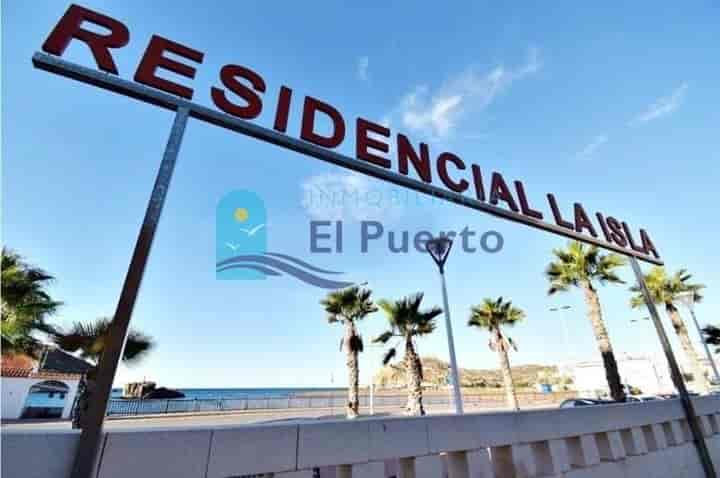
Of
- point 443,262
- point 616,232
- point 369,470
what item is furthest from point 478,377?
point 369,470

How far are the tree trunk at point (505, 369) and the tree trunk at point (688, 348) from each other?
37.1 ft

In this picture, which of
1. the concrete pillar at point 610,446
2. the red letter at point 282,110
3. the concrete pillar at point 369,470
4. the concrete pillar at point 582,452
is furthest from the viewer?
the red letter at point 282,110

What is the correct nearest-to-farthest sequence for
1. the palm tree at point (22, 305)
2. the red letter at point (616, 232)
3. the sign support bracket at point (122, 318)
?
the sign support bracket at point (122, 318) → the red letter at point (616, 232) → the palm tree at point (22, 305)

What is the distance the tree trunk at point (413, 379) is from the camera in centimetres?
1401

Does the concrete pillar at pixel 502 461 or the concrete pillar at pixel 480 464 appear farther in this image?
the concrete pillar at pixel 502 461

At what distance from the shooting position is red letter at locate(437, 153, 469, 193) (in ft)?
13.4

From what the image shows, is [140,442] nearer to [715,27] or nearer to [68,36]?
[68,36]

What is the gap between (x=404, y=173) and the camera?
376 centimetres

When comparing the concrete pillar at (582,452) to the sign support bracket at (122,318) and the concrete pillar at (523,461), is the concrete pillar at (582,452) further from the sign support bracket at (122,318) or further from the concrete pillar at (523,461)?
the sign support bracket at (122,318)

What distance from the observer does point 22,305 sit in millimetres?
9328

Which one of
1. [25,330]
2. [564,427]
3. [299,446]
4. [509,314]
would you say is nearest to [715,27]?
[564,427]

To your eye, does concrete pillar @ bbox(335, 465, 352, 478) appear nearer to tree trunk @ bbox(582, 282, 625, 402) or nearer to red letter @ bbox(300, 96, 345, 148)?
red letter @ bbox(300, 96, 345, 148)

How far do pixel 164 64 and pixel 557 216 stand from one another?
5020 millimetres

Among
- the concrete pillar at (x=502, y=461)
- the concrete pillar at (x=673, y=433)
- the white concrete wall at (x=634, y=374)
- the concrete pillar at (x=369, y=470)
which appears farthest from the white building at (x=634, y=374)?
the concrete pillar at (x=369, y=470)
